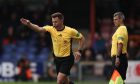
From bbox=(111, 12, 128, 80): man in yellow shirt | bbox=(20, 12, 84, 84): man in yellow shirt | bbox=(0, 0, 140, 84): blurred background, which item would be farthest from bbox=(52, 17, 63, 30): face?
bbox=(0, 0, 140, 84): blurred background

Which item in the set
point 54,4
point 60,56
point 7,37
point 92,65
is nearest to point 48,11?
point 54,4

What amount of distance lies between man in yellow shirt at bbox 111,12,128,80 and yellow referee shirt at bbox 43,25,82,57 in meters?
1.39

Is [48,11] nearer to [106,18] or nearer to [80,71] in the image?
[106,18]

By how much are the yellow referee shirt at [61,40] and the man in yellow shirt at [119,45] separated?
1386 mm

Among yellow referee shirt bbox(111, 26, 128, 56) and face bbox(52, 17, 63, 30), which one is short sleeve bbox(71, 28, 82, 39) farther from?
yellow referee shirt bbox(111, 26, 128, 56)

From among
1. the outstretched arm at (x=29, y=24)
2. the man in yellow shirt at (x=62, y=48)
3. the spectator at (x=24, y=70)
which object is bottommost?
the spectator at (x=24, y=70)

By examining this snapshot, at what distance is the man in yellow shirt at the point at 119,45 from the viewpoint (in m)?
13.8

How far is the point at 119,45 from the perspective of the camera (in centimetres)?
1376

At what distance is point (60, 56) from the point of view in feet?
49.4

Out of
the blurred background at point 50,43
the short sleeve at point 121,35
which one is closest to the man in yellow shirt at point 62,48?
the short sleeve at point 121,35

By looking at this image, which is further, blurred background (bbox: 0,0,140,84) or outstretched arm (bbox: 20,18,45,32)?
blurred background (bbox: 0,0,140,84)

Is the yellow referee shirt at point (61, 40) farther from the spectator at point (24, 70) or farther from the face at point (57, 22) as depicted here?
the spectator at point (24, 70)

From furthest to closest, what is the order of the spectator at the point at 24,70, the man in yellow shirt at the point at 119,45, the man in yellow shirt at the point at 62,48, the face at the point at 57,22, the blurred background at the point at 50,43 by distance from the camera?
the blurred background at the point at 50,43 < the spectator at the point at 24,70 < the man in yellow shirt at the point at 62,48 < the face at the point at 57,22 < the man in yellow shirt at the point at 119,45

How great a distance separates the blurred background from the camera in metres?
24.1
